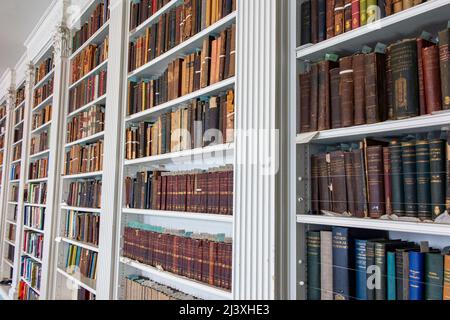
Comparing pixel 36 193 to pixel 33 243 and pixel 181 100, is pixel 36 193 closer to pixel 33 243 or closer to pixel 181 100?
pixel 33 243

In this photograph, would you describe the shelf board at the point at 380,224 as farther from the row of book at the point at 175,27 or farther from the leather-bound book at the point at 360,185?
the row of book at the point at 175,27

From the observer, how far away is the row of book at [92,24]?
296cm

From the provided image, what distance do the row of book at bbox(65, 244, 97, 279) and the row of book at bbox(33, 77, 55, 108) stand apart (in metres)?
1.91

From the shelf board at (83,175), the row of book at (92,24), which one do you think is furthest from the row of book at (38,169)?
the row of book at (92,24)

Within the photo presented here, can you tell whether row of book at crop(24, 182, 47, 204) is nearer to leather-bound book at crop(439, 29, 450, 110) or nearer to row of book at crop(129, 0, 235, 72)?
row of book at crop(129, 0, 235, 72)

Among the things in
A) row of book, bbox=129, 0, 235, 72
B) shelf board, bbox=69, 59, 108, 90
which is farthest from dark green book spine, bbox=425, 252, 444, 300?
shelf board, bbox=69, 59, 108, 90

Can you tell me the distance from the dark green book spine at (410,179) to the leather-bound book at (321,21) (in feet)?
1.67

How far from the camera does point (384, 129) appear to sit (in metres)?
1.11

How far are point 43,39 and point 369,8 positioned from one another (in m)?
4.20

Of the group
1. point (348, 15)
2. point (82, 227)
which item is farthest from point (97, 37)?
point (348, 15)

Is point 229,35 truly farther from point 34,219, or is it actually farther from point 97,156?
point 34,219

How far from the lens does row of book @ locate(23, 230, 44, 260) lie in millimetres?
4012

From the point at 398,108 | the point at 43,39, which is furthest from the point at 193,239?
the point at 43,39

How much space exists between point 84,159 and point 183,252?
68.0 inches
